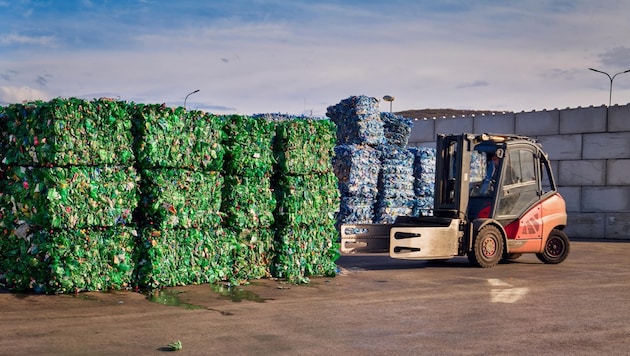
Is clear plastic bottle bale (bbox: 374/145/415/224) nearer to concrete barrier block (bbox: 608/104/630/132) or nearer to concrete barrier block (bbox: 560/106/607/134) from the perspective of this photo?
concrete barrier block (bbox: 560/106/607/134)

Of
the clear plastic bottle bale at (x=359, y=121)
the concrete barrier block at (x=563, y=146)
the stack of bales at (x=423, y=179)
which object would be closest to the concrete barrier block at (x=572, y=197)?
the concrete barrier block at (x=563, y=146)

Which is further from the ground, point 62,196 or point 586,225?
point 62,196

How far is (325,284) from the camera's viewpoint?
13.3 meters

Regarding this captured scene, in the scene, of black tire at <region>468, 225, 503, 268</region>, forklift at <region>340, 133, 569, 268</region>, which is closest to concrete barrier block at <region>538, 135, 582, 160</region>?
forklift at <region>340, 133, 569, 268</region>

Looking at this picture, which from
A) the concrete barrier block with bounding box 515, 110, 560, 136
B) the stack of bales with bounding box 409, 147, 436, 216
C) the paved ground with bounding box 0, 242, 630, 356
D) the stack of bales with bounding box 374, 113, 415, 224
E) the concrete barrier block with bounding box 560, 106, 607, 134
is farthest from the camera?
the concrete barrier block with bounding box 515, 110, 560, 136

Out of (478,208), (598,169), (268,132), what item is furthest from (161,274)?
(598,169)

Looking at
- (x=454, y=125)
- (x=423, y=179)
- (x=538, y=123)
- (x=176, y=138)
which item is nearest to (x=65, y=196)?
(x=176, y=138)

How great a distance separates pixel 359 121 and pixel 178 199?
10.6 metres

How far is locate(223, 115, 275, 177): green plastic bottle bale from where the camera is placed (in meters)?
12.9

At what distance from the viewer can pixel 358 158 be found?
21609mm

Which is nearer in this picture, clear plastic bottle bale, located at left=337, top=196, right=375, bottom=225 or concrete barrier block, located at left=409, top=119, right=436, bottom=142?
clear plastic bottle bale, located at left=337, top=196, right=375, bottom=225

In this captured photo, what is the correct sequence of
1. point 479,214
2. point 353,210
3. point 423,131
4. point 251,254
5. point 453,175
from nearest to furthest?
point 251,254, point 479,214, point 453,175, point 353,210, point 423,131

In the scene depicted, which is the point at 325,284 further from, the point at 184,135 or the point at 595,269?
the point at 595,269

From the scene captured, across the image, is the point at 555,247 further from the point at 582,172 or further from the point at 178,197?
the point at 582,172
